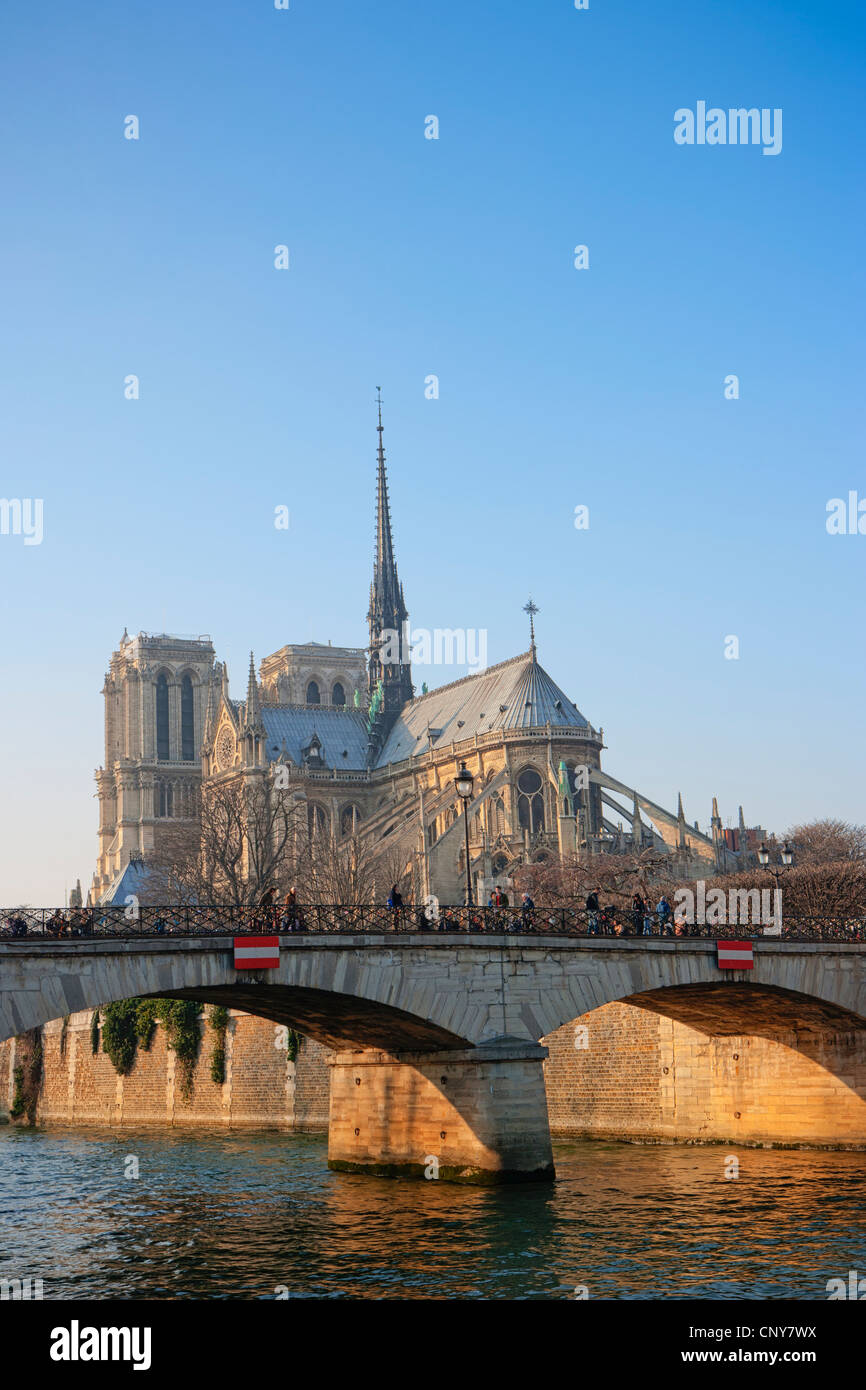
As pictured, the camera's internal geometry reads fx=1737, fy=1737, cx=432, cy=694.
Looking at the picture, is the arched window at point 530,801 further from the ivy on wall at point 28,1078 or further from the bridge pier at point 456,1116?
the bridge pier at point 456,1116

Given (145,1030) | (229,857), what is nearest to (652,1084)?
(145,1030)

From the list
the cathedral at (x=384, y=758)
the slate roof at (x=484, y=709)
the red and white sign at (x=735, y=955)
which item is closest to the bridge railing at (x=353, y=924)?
the red and white sign at (x=735, y=955)

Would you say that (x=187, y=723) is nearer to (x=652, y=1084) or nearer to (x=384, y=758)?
(x=384, y=758)

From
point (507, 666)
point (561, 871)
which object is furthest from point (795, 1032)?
point (507, 666)

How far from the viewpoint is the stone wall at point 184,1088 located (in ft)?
187

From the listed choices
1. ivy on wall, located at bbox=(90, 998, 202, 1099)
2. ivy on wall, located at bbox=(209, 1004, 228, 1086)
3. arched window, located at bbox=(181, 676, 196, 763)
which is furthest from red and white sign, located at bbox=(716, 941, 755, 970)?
arched window, located at bbox=(181, 676, 196, 763)

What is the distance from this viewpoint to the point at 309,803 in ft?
394

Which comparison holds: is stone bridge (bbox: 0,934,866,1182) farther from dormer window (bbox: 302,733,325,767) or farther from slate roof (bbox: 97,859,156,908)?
dormer window (bbox: 302,733,325,767)

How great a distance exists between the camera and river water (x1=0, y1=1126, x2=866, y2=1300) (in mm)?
26094

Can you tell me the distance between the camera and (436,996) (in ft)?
117

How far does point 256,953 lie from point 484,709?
77.7 metres

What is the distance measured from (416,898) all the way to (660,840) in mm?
13904

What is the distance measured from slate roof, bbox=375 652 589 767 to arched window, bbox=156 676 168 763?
24.2 metres

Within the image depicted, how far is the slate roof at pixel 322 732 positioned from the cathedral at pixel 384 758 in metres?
0.15
